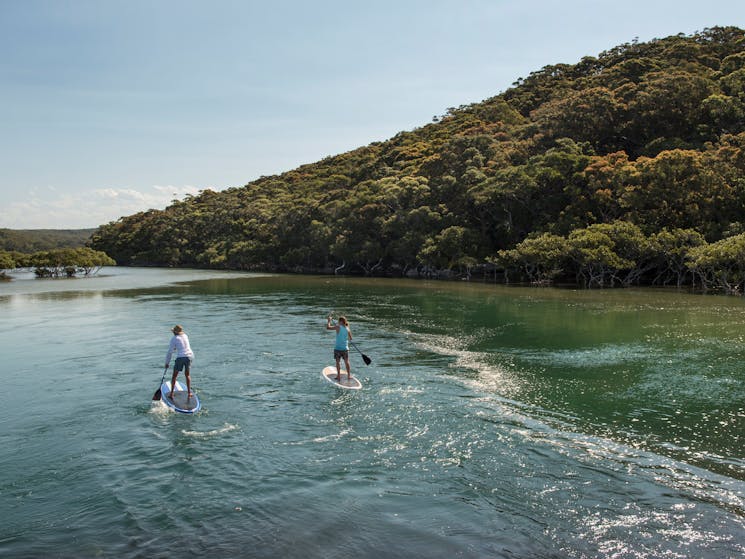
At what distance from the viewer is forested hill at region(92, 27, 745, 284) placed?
61094 mm

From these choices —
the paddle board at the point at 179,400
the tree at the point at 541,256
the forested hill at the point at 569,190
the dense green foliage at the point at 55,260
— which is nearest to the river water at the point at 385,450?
the paddle board at the point at 179,400

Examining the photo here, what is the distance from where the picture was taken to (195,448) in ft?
44.4

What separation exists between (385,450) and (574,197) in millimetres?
65374

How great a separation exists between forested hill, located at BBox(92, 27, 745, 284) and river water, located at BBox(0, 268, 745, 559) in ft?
123

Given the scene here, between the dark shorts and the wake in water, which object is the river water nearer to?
the wake in water

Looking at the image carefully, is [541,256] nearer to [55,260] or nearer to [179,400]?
[179,400]

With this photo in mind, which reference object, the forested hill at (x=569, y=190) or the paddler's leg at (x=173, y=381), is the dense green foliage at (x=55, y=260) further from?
the paddler's leg at (x=173, y=381)

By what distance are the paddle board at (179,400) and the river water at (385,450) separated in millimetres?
345

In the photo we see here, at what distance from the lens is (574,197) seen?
234 feet

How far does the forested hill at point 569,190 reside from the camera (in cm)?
6109

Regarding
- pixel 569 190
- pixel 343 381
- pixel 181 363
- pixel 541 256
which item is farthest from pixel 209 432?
pixel 569 190

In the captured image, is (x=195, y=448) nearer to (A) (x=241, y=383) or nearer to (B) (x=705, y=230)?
(A) (x=241, y=383)

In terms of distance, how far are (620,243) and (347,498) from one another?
58.6 m

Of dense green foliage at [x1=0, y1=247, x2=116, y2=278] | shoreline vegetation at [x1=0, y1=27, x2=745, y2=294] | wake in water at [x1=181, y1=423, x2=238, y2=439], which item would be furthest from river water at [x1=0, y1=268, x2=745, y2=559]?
dense green foliage at [x1=0, y1=247, x2=116, y2=278]
